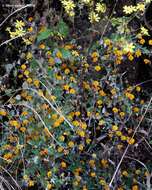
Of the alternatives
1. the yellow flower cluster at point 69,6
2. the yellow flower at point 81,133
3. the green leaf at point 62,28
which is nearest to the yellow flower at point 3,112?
the yellow flower at point 81,133

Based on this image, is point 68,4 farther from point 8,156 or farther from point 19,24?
point 8,156

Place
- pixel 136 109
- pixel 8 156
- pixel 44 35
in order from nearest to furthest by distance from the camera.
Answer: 1. pixel 8 156
2. pixel 44 35
3. pixel 136 109

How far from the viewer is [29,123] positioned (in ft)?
7.73

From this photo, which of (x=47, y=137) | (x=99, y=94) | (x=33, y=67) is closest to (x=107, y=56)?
(x=99, y=94)

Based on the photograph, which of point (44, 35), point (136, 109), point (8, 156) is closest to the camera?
point (8, 156)

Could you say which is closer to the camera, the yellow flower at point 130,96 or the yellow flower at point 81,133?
the yellow flower at point 81,133

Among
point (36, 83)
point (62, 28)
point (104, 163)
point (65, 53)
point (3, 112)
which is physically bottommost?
point (104, 163)

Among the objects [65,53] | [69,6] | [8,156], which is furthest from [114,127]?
[69,6]

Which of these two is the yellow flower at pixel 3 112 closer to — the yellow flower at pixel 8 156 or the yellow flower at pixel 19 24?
the yellow flower at pixel 8 156

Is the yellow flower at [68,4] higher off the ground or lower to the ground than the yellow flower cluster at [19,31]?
higher

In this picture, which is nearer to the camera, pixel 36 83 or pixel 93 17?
pixel 36 83

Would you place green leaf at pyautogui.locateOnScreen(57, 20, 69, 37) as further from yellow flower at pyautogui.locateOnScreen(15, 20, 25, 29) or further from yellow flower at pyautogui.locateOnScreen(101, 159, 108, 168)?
yellow flower at pyautogui.locateOnScreen(101, 159, 108, 168)

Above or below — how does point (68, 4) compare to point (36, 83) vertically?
above

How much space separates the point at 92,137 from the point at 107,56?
1.43 ft
